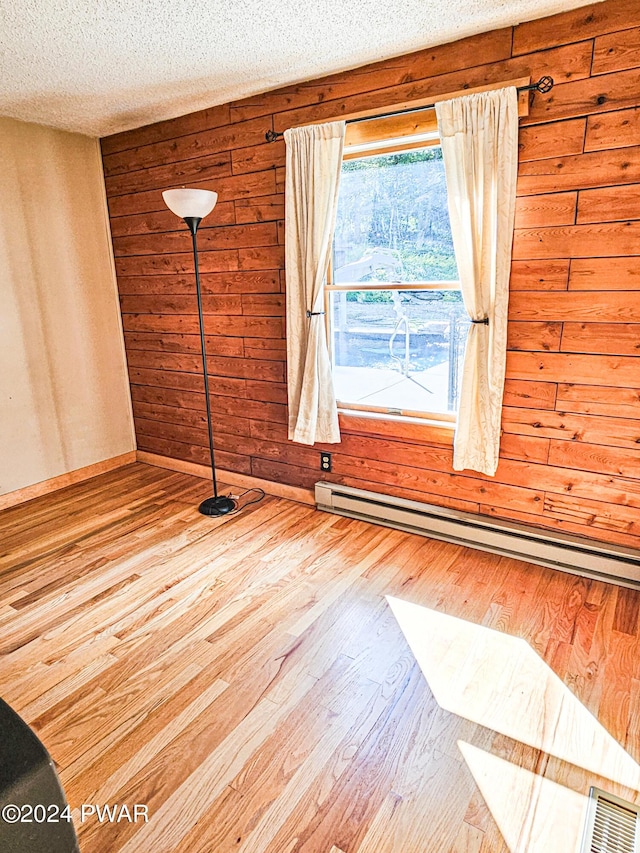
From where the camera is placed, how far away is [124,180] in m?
3.70

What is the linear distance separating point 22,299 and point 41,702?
2615 mm

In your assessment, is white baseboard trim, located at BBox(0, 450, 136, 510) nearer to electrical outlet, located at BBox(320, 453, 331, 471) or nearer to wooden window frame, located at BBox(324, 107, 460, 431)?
electrical outlet, located at BBox(320, 453, 331, 471)

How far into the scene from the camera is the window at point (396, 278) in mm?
2623

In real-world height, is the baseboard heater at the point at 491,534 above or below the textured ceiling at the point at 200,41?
below

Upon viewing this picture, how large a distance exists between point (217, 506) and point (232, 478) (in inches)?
18.5

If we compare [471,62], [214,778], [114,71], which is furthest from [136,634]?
[471,62]

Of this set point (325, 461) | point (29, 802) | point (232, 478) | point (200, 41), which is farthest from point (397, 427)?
point (29, 802)

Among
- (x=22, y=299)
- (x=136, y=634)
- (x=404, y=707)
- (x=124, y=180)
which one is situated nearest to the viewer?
(x=404, y=707)

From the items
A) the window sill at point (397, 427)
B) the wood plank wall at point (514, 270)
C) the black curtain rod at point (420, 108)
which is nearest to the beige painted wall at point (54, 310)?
the wood plank wall at point (514, 270)

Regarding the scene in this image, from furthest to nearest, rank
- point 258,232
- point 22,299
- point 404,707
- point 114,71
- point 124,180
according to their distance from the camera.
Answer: point 124,180 → point 22,299 → point 258,232 → point 114,71 → point 404,707

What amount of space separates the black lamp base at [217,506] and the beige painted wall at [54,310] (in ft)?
4.05

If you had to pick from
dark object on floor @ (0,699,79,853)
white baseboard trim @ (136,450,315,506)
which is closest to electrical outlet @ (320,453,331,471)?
white baseboard trim @ (136,450,315,506)

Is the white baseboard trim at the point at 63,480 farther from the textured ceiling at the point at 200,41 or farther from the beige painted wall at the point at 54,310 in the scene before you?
the textured ceiling at the point at 200,41

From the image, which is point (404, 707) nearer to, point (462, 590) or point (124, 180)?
point (462, 590)
